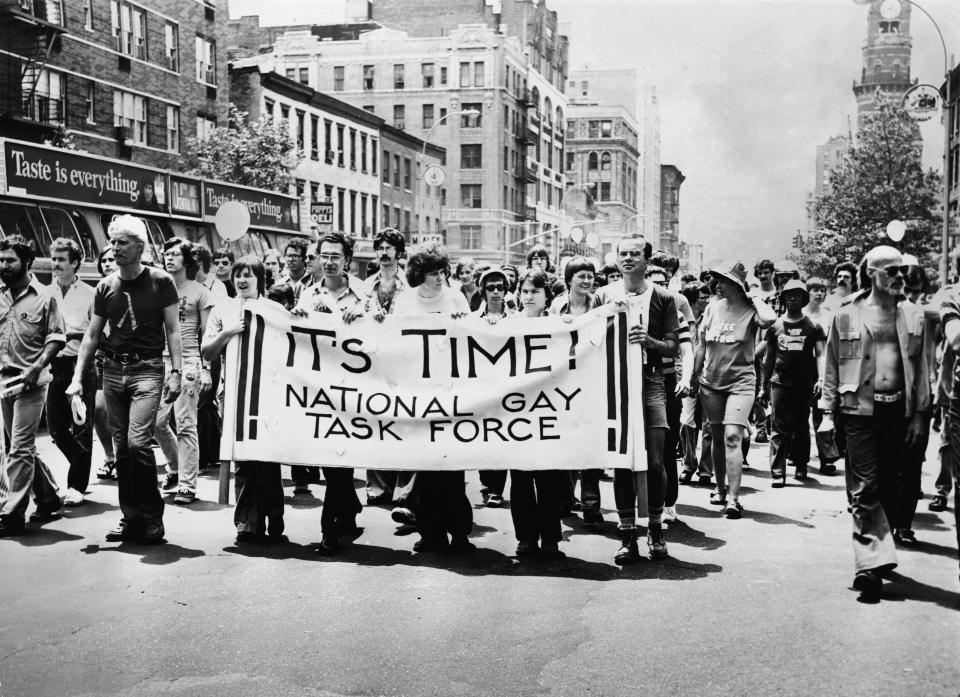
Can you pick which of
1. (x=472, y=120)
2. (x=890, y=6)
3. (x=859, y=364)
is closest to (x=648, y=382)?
(x=859, y=364)

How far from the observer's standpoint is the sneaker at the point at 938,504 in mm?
9570

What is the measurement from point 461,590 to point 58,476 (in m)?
5.48

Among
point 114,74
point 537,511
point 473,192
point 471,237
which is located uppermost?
point 473,192

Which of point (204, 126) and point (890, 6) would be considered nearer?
point (890, 6)

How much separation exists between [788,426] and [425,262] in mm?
5138

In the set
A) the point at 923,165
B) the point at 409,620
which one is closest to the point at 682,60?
the point at 409,620

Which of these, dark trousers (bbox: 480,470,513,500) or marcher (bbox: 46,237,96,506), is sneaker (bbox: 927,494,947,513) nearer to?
dark trousers (bbox: 480,470,513,500)

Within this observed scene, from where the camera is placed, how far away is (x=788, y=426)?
441 inches

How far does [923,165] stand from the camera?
49.9 meters

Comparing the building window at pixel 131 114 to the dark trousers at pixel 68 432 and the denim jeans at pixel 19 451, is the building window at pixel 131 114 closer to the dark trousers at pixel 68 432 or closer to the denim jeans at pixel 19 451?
the dark trousers at pixel 68 432

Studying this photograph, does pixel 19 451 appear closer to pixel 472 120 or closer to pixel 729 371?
pixel 729 371

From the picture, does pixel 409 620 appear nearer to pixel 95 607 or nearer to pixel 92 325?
pixel 95 607

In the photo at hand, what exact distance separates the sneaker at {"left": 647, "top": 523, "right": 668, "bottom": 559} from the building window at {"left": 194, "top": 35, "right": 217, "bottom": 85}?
137ft

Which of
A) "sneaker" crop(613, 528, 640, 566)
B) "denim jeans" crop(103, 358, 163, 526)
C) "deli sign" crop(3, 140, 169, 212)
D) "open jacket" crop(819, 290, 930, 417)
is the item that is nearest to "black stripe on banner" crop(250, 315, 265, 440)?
"denim jeans" crop(103, 358, 163, 526)
